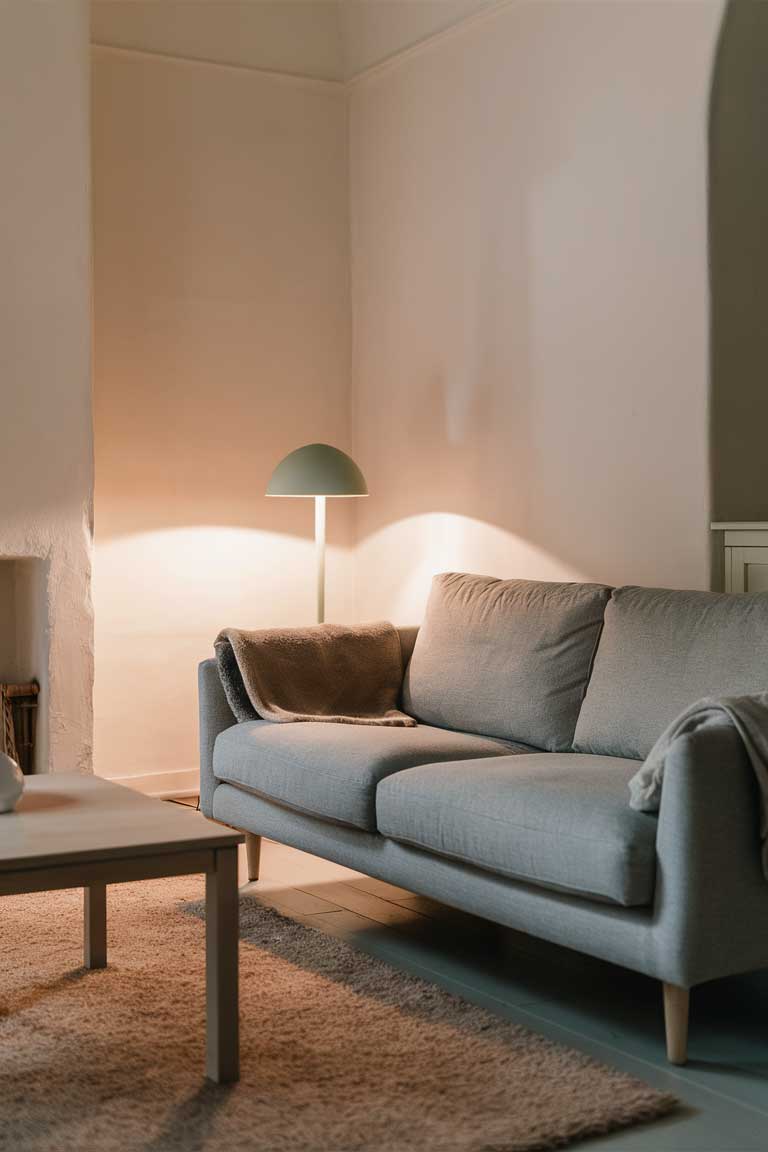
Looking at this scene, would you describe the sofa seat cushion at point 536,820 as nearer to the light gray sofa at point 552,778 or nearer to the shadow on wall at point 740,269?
the light gray sofa at point 552,778

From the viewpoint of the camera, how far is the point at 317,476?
471cm

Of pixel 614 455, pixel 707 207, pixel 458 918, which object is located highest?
pixel 707 207

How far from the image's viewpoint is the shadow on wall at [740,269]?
154 inches

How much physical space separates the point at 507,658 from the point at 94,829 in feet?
5.15

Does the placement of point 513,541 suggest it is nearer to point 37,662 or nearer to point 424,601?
point 424,601

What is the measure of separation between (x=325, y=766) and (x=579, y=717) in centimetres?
69

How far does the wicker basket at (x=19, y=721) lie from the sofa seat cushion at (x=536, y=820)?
1918 millimetres

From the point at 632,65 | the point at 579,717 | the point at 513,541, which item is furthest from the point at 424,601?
the point at 632,65

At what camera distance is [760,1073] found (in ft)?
8.42

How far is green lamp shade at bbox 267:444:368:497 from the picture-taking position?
15.4ft

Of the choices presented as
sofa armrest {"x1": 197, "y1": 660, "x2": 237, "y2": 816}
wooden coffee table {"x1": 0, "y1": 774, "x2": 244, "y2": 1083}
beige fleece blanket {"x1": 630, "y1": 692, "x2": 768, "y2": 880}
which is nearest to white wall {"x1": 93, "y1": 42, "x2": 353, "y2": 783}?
sofa armrest {"x1": 197, "y1": 660, "x2": 237, "y2": 816}

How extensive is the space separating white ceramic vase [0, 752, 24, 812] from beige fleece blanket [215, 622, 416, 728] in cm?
118

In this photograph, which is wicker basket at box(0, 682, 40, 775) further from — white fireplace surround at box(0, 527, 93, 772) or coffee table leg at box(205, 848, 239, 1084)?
coffee table leg at box(205, 848, 239, 1084)

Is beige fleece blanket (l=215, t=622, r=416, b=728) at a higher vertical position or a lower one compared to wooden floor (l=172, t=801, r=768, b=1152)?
higher
